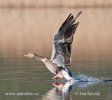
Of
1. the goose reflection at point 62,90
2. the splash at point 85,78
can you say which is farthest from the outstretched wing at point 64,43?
the goose reflection at point 62,90

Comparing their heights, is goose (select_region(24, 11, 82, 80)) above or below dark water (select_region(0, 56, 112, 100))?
above

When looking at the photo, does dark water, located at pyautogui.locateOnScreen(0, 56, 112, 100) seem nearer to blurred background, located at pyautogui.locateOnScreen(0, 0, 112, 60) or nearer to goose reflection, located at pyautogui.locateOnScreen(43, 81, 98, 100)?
goose reflection, located at pyautogui.locateOnScreen(43, 81, 98, 100)

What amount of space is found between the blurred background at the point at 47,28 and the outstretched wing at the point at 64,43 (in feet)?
19.6

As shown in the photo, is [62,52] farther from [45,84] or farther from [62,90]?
[62,90]

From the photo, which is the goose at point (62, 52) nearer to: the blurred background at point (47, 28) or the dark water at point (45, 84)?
the dark water at point (45, 84)

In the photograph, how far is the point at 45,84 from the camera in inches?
730

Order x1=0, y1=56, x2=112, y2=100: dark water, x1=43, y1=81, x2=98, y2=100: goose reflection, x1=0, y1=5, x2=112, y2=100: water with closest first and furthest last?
x1=43, y1=81, x2=98, y2=100: goose reflection → x1=0, y1=56, x2=112, y2=100: dark water → x1=0, y1=5, x2=112, y2=100: water

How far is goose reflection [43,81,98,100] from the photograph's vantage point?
16.2 metres

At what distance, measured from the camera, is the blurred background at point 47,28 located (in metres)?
29.0

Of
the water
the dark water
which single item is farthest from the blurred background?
the dark water

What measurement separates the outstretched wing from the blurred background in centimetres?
598

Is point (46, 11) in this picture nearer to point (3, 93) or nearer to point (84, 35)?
point (84, 35)

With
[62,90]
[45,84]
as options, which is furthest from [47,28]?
[62,90]

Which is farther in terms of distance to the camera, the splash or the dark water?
the splash
